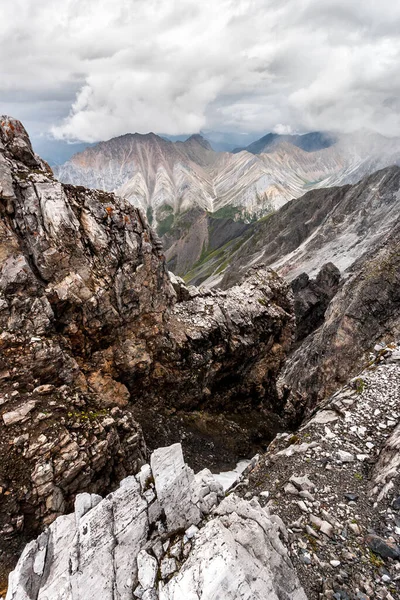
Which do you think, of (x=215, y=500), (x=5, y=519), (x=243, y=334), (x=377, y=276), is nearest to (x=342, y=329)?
(x=377, y=276)

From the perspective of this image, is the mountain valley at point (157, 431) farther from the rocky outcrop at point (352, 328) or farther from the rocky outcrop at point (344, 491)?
the rocky outcrop at point (352, 328)

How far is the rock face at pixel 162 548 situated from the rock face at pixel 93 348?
15.2ft

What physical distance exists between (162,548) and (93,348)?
15.4 metres

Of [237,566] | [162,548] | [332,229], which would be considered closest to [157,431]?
[162,548]

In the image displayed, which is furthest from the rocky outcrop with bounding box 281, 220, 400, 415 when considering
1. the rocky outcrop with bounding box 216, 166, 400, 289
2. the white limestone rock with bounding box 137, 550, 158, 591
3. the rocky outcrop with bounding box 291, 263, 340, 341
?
the rocky outcrop with bounding box 216, 166, 400, 289

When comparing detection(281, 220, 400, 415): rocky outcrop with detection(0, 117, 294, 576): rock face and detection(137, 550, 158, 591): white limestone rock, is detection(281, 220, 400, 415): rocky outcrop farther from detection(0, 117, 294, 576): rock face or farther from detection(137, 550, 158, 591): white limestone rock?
detection(137, 550, 158, 591): white limestone rock

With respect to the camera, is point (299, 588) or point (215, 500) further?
point (215, 500)

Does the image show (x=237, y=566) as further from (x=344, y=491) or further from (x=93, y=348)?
(x=93, y=348)

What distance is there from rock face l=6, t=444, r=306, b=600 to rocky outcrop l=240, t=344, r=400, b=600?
1012 mm

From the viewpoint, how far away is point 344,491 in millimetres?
11562

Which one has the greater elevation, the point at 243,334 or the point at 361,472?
the point at 243,334

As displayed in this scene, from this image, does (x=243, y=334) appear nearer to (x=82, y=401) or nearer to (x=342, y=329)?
(x=82, y=401)

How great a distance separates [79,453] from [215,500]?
26.3ft

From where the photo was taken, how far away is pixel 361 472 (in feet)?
40.9
